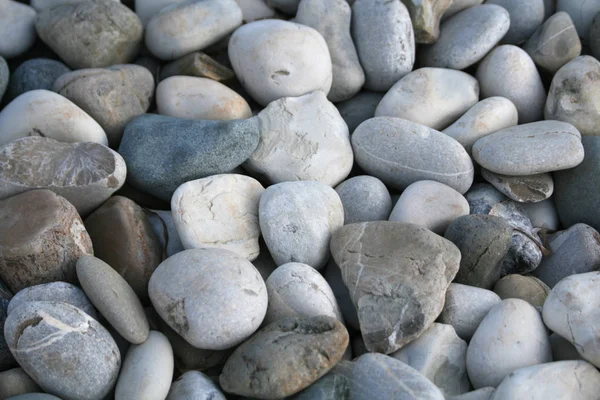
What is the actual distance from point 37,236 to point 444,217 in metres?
1.28

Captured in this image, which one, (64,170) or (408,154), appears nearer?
(64,170)

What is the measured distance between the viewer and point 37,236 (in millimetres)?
1988

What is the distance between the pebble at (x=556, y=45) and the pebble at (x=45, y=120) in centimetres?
179

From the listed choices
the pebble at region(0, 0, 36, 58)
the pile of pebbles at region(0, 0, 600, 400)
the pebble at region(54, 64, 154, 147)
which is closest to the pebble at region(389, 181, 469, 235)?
the pile of pebbles at region(0, 0, 600, 400)

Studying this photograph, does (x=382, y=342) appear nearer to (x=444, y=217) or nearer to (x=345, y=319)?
(x=345, y=319)

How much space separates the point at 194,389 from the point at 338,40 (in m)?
1.55

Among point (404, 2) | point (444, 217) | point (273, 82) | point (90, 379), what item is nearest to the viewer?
point (90, 379)

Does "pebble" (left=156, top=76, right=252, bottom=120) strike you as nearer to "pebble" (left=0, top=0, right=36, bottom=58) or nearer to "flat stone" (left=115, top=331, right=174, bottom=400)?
"pebble" (left=0, top=0, right=36, bottom=58)

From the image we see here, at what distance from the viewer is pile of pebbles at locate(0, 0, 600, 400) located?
181 centimetres

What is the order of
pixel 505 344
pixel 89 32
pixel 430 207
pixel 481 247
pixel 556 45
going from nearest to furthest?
pixel 505 344
pixel 481 247
pixel 430 207
pixel 89 32
pixel 556 45

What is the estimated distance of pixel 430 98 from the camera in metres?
2.62

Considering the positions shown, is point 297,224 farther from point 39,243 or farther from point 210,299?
point 39,243

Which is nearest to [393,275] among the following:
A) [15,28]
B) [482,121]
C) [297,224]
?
[297,224]

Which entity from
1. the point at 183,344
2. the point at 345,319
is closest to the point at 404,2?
the point at 345,319
